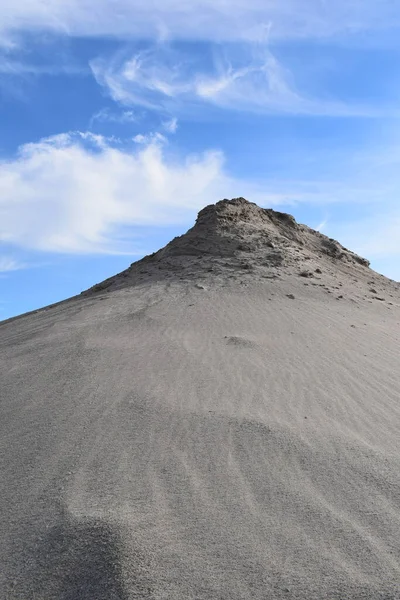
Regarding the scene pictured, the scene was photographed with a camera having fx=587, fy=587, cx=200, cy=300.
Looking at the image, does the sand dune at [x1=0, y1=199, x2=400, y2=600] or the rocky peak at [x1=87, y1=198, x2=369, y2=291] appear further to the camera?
the rocky peak at [x1=87, y1=198, x2=369, y2=291]

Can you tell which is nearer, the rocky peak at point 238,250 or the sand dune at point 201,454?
the sand dune at point 201,454

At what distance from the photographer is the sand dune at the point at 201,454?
11.6 ft

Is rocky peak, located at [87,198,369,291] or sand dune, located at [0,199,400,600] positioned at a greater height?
rocky peak, located at [87,198,369,291]

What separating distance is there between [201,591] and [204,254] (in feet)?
33.3

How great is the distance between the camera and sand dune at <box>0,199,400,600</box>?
11.6 ft

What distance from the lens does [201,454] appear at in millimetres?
4906

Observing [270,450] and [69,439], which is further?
[69,439]

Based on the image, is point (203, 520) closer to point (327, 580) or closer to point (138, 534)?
point (138, 534)

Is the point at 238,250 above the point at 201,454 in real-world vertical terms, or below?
above

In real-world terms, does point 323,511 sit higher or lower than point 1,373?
lower

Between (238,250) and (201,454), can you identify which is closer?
(201,454)

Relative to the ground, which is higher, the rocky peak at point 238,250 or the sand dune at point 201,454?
the rocky peak at point 238,250

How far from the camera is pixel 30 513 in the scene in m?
4.25

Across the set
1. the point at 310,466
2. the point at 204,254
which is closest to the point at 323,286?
the point at 204,254
